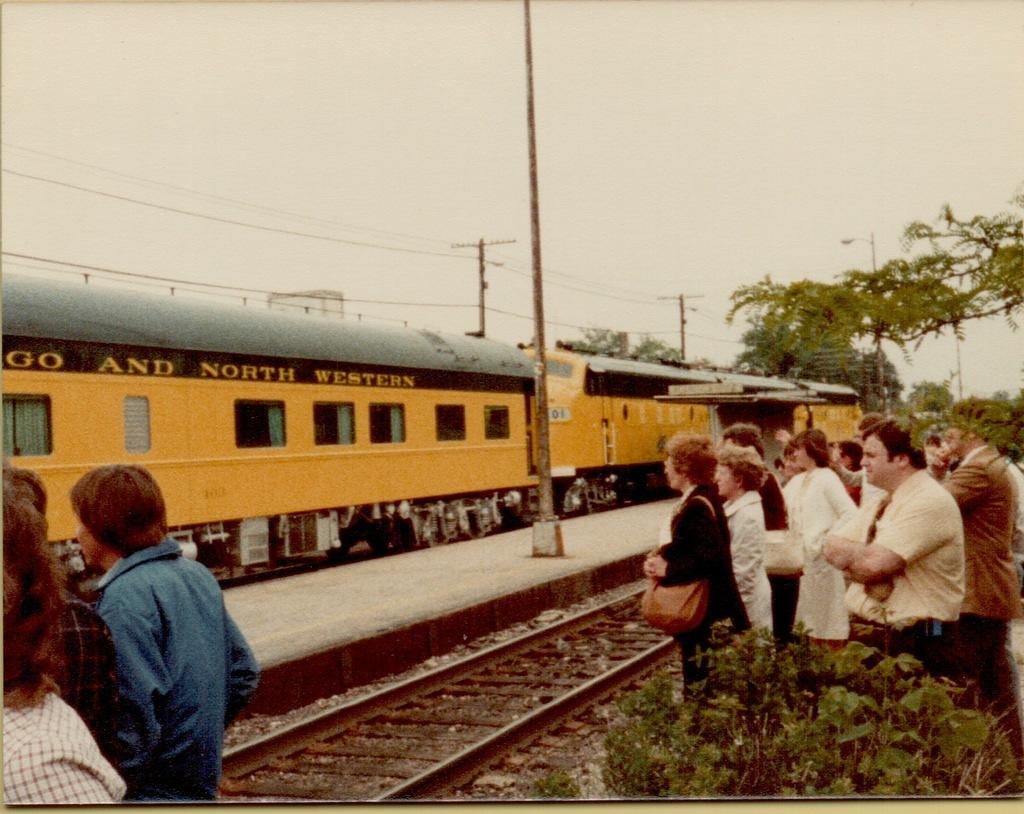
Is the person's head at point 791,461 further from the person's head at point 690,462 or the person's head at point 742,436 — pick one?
the person's head at point 690,462

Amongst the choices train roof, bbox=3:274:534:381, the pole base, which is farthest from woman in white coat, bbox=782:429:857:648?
the pole base

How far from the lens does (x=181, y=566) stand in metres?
2.94

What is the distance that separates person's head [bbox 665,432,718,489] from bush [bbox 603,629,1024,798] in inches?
24.1

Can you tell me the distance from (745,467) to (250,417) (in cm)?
626

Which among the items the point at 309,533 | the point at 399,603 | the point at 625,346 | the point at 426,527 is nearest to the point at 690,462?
the point at 399,603

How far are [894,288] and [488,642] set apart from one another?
20.7 ft

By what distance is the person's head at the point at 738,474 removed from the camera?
4.93 metres

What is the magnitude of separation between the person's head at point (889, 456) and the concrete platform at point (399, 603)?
4188 mm

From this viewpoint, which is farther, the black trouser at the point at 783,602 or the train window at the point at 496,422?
the train window at the point at 496,422

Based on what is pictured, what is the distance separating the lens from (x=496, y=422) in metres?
16.0

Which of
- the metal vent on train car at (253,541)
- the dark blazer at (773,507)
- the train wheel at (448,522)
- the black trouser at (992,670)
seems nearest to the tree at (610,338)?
the train wheel at (448,522)

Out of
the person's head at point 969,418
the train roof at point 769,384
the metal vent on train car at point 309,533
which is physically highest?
the train roof at point 769,384

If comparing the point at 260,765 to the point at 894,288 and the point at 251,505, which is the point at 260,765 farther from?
the point at 251,505

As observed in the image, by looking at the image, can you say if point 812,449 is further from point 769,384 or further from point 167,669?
point 167,669
